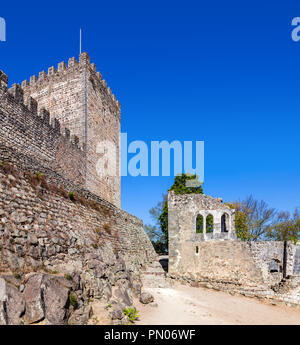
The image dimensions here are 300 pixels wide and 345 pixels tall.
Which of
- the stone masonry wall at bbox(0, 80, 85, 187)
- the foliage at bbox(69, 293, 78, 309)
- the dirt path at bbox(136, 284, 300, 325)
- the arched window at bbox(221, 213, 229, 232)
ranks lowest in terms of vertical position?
the dirt path at bbox(136, 284, 300, 325)

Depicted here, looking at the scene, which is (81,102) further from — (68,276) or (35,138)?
(68,276)

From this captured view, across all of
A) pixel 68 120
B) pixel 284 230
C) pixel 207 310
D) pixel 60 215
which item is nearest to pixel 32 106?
pixel 68 120

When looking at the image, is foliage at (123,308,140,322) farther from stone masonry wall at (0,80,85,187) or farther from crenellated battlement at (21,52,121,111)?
crenellated battlement at (21,52,121,111)

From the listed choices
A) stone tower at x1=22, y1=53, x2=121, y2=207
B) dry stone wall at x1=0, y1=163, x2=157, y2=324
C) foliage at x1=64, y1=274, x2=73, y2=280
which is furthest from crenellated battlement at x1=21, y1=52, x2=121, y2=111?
foliage at x1=64, y1=274, x2=73, y2=280

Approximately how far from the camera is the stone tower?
16938 mm

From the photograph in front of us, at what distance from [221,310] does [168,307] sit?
259cm

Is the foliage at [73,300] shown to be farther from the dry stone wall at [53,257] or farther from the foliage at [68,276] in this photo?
the foliage at [68,276]

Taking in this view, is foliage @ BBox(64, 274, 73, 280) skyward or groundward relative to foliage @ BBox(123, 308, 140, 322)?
skyward

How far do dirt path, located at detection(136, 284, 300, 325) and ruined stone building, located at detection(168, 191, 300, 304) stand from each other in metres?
0.70

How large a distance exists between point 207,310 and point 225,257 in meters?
4.92

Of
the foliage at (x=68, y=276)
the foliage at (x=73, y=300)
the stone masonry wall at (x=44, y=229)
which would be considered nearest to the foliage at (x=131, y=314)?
the stone masonry wall at (x=44, y=229)

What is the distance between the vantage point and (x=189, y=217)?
16.5 meters

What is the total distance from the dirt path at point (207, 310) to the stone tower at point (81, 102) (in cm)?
845

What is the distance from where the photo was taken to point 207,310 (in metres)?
10.9
